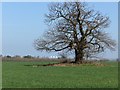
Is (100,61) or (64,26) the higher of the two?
(64,26)

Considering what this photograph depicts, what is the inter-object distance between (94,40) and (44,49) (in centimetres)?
880

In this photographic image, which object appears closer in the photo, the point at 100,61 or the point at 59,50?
the point at 59,50

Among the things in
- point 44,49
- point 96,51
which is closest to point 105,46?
point 96,51

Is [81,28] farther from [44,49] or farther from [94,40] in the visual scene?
[44,49]

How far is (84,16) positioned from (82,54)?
6547mm

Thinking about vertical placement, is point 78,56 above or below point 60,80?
above

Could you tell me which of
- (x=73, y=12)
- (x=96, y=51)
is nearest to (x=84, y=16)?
(x=73, y=12)

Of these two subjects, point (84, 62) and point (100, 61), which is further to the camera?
point (100, 61)

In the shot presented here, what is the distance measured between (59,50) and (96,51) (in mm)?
6419

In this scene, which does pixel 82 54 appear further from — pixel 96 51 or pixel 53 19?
pixel 53 19

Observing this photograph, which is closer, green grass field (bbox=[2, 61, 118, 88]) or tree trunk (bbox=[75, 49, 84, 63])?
green grass field (bbox=[2, 61, 118, 88])

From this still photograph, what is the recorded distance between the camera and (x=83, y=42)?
205 ft

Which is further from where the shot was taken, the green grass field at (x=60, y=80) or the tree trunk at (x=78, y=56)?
the tree trunk at (x=78, y=56)

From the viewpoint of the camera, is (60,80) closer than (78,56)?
Yes
